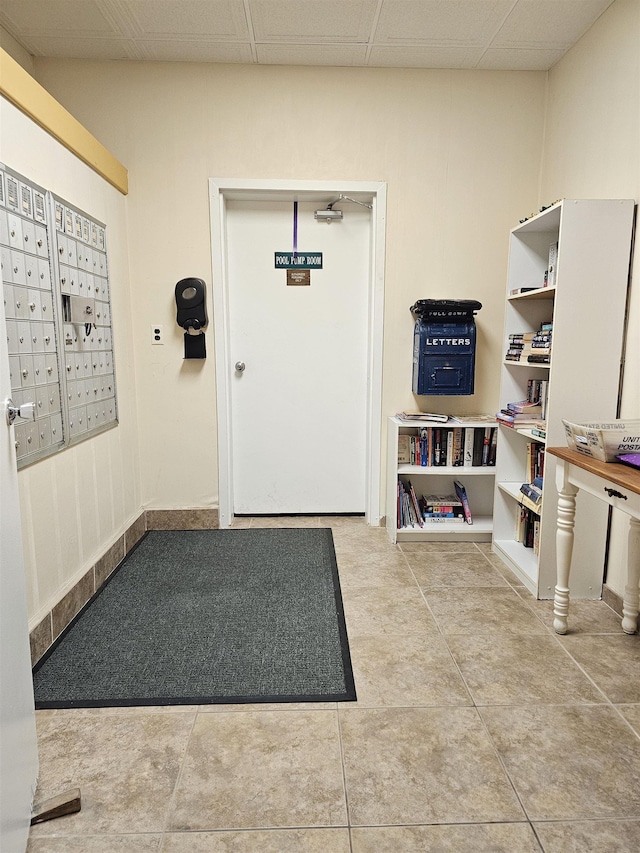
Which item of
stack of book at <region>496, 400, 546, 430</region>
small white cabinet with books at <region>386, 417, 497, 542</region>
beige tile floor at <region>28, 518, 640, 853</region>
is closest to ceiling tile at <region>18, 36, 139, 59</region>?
small white cabinet with books at <region>386, 417, 497, 542</region>

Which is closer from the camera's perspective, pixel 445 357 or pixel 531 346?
pixel 531 346

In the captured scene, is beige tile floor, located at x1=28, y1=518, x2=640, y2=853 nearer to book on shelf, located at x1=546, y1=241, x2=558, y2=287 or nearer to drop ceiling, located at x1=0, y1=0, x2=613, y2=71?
book on shelf, located at x1=546, y1=241, x2=558, y2=287

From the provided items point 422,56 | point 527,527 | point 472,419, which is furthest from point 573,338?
point 422,56

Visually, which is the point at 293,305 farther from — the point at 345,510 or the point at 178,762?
the point at 178,762

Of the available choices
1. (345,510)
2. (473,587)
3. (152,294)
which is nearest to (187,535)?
(345,510)

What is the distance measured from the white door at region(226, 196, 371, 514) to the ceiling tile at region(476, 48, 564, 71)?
1046 mm

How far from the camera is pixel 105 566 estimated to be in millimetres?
2783

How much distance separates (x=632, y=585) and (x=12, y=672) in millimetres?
2254

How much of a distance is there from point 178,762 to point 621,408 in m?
2.27

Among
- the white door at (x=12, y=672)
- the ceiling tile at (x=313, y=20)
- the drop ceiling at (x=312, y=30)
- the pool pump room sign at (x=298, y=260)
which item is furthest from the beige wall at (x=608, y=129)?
the white door at (x=12, y=672)

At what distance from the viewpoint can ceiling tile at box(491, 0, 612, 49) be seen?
2.57 metres

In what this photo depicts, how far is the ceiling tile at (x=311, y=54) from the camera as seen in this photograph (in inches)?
117

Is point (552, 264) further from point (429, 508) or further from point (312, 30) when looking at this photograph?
point (312, 30)

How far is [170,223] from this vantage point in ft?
10.8
